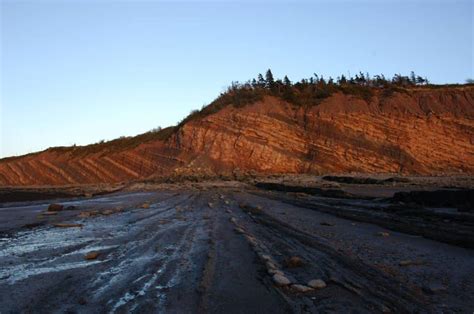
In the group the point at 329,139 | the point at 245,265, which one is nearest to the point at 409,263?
the point at 245,265

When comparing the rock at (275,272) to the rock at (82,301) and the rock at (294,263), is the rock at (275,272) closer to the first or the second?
the rock at (294,263)

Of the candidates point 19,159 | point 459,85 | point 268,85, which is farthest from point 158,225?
point 19,159

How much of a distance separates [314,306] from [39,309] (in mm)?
2440

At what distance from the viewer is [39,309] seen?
3.94m

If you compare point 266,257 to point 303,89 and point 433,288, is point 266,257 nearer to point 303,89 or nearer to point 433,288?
point 433,288

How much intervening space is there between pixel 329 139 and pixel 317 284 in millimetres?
33608

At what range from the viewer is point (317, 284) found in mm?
4461

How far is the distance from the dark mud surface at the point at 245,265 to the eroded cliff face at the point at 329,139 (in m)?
26.2

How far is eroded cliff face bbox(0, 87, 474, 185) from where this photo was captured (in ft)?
116

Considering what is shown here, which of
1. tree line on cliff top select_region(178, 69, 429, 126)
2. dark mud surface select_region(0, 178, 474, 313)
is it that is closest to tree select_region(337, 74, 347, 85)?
tree line on cliff top select_region(178, 69, 429, 126)

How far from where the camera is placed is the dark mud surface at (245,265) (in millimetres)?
4000

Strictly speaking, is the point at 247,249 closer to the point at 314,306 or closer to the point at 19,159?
the point at 314,306

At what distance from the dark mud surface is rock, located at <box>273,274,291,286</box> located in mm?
24

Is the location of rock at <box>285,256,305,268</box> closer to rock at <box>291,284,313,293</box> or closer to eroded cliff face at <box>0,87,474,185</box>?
rock at <box>291,284,313,293</box>
